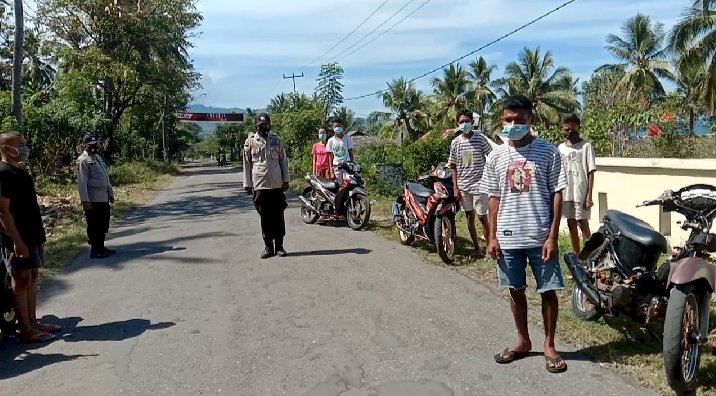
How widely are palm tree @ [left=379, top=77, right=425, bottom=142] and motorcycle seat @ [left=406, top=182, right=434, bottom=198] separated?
149ft

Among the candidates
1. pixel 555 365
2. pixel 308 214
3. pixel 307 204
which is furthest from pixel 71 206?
pixel 555 365

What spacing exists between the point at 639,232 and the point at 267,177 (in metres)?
5.02

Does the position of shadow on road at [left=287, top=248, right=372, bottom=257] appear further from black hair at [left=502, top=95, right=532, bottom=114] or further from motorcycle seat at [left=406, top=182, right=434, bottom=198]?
black hair at [left=502, top=95, right=532, bottom=114]

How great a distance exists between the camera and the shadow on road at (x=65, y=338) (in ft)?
15.3

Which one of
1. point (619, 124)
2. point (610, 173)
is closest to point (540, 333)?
point (610, 173)

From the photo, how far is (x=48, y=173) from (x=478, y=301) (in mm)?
20394

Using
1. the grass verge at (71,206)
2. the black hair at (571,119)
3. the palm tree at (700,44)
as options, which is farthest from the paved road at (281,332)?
the palm tree at (700,44)

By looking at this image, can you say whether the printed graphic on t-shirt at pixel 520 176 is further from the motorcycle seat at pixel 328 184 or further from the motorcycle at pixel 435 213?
the motorcycle seat at pixel 328 184

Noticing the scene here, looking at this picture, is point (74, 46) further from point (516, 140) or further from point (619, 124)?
point (516, 140)

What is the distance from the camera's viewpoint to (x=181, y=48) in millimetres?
28250

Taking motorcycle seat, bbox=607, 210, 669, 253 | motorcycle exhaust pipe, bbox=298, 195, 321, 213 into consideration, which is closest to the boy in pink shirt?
motorcycle exhaust pipe, bbox=298, 195, 321, 213

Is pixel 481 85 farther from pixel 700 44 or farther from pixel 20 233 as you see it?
pixel 20 233

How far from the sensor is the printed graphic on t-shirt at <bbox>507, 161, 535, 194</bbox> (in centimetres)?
413

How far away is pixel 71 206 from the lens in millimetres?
15008
